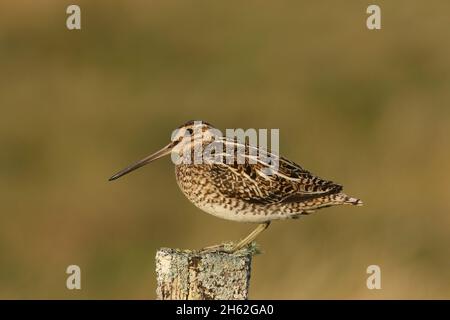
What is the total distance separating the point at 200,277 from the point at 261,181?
54.6 inches

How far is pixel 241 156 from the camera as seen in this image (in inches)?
283

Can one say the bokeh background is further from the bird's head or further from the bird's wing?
the bird's head

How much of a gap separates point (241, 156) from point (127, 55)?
8.19 meters

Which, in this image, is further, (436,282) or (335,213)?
(335,213)

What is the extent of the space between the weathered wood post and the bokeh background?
9.68 feet

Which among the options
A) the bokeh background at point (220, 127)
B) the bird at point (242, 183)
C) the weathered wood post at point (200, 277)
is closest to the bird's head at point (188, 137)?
the bird at point (242, 183)

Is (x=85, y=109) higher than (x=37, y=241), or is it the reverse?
(x=85, y=109)

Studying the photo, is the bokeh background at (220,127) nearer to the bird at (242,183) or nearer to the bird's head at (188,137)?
the bird at (242,183)

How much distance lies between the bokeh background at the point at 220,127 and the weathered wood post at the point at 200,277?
295 centimetres

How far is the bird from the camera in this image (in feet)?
23.5

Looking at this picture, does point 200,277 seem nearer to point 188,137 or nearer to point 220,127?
point 188,137

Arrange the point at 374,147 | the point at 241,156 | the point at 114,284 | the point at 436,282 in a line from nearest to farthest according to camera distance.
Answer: the point at 241,156
the point at 436,282
the point at 114,284
the point at 374,147

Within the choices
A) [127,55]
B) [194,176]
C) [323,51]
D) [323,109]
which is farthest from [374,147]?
[194,176]

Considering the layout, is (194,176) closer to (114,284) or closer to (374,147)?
(114,284)
